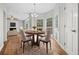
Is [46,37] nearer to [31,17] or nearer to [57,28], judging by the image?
[57,28]

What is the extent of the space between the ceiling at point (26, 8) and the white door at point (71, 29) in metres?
0.34

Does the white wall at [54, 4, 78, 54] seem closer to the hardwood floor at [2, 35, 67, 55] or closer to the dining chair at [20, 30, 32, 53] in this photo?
the hardwood floor at [2, 35, 67, 55]

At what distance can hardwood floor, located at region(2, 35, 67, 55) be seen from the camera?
6.73 feet

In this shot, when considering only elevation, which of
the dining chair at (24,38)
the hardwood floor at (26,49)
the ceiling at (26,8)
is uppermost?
the ceiling at (26,8)

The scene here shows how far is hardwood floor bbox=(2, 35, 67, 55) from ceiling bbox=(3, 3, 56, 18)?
1.62 feet

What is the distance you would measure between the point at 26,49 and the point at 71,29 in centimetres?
97

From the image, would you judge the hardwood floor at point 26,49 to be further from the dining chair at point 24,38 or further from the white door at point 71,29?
the white door at point 71,29

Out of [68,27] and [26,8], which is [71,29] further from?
[26,8]

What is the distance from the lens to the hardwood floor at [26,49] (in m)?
2.05

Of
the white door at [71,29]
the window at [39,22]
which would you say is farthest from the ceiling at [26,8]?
the white door at [71,29]

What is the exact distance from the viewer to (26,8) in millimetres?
2043

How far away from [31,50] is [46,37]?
15.4 inches

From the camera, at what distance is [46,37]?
2.10 meters

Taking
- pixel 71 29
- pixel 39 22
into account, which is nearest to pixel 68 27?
pixel 71 29
